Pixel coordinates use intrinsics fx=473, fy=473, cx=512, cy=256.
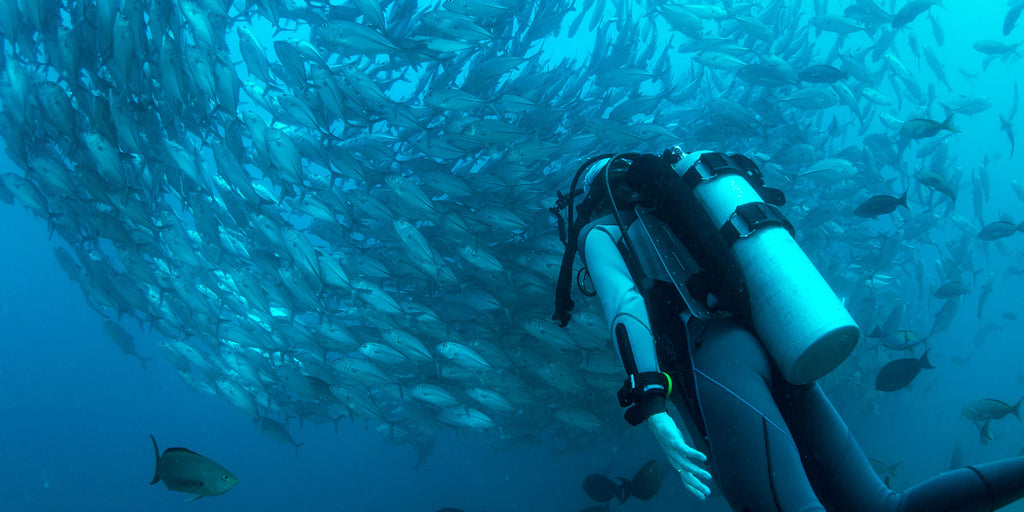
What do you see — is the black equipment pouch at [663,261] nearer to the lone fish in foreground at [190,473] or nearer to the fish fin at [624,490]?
the lone fish in foreground at [190,473]

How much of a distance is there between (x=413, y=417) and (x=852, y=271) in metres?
11.9

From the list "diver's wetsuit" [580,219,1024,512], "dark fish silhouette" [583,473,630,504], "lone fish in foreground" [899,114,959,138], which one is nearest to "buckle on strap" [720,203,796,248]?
"diver's wetsuit" [580,219,1024,512]

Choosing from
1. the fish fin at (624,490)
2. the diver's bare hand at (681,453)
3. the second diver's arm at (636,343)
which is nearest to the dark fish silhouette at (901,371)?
the fish fin at (624,490)

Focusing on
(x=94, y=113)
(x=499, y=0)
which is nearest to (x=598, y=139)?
(x=499, y=0)

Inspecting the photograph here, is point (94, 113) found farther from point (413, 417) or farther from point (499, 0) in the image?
point (413, 417)

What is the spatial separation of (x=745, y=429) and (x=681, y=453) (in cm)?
26

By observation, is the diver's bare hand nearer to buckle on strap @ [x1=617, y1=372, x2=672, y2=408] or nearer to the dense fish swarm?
buckle on strap @ [x1=617, y1=372, x2=672, y2=408]

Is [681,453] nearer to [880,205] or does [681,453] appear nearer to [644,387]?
[644,387]

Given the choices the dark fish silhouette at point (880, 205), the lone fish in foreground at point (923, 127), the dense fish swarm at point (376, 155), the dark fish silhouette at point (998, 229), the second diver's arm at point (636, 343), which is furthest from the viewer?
the dark fish silhouette at point (998, 229)

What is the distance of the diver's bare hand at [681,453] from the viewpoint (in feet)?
5.68

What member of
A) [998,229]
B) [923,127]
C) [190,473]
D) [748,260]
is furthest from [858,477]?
[998,229]

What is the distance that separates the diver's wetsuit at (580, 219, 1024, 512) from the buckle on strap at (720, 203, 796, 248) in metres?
0.39

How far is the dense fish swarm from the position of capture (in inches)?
221

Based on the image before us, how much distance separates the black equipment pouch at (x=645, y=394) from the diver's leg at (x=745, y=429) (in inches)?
8.7
